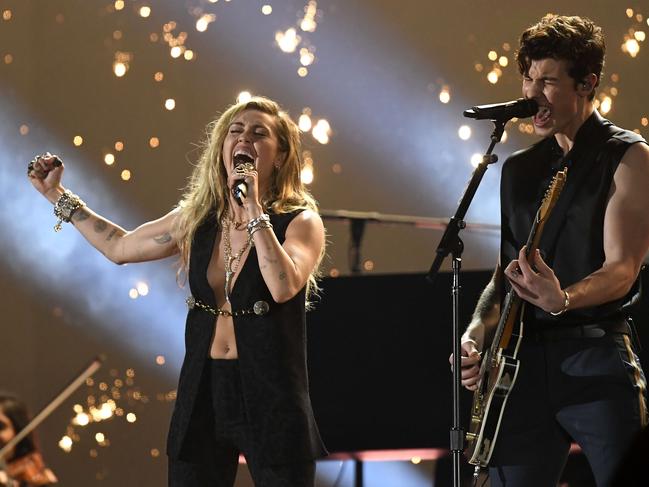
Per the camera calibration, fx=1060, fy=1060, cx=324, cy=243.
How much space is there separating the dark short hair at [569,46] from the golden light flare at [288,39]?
2.70 m

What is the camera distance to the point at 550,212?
2.11 m

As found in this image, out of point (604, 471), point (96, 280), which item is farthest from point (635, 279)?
point (96, 280)

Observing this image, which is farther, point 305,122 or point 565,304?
point 305,122

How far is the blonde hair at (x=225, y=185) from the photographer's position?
7.97ft

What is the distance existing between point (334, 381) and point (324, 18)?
2.06 m

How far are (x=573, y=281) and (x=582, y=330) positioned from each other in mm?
109

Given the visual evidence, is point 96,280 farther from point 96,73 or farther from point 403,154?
point 403,154

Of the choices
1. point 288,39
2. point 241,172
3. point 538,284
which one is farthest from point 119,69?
point 538,284

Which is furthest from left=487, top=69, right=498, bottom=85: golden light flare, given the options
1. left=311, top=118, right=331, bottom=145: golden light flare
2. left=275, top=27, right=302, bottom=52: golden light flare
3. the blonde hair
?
the blonde hair

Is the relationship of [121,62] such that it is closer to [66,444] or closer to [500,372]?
[66,444]

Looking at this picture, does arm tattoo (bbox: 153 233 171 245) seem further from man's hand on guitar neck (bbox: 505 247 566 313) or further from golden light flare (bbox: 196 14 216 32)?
golden light flare (bbox: 196 14 216 32)

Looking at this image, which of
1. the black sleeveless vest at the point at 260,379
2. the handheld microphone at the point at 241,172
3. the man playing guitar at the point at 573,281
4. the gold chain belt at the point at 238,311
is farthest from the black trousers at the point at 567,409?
the handheld microphone at the point at 241,172

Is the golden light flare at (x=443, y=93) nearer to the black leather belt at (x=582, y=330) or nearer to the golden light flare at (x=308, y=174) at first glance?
the golden light flare at (x=308, y=174)

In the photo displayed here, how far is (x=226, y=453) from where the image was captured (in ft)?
7.25
